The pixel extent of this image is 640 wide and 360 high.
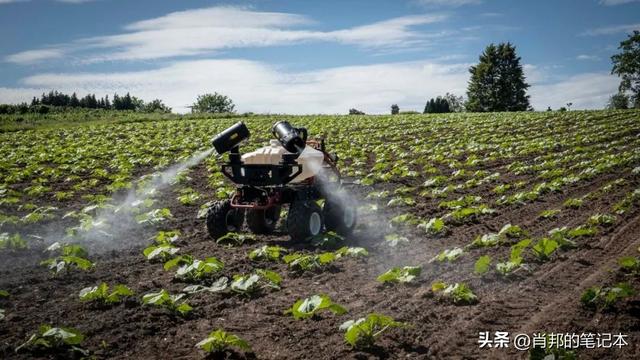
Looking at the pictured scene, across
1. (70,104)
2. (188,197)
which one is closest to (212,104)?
(70,104)

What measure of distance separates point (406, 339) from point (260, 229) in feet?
15.9

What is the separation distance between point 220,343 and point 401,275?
2.60 m

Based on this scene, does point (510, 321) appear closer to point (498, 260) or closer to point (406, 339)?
point (406, 339)

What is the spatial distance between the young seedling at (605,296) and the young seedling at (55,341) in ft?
15.1

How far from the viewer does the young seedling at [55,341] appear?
4.55 metres

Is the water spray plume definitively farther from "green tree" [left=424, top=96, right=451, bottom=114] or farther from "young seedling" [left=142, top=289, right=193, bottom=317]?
"green tree" [left=424, top=96, right=451, bottom=114]

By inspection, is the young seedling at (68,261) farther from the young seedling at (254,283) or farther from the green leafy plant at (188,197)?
the green leafy plant at (188,197)

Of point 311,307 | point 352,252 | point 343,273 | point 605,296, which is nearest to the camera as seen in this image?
point 605,296

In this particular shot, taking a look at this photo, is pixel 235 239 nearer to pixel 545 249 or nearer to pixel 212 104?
pixel 545 249

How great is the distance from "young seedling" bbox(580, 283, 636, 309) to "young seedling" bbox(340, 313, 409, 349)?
1877mm

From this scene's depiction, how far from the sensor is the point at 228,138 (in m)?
8.38

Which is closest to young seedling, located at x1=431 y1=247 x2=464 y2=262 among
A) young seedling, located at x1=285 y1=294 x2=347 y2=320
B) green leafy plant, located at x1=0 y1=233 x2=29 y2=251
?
young seedling, located at x1=285 y1=294 x2=347 y2=320

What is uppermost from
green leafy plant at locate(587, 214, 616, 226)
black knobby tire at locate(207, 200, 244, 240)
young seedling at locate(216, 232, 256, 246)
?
black knobby tire at locate(207, 200, 244, 240)

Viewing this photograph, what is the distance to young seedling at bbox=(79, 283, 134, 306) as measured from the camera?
19.1ft
